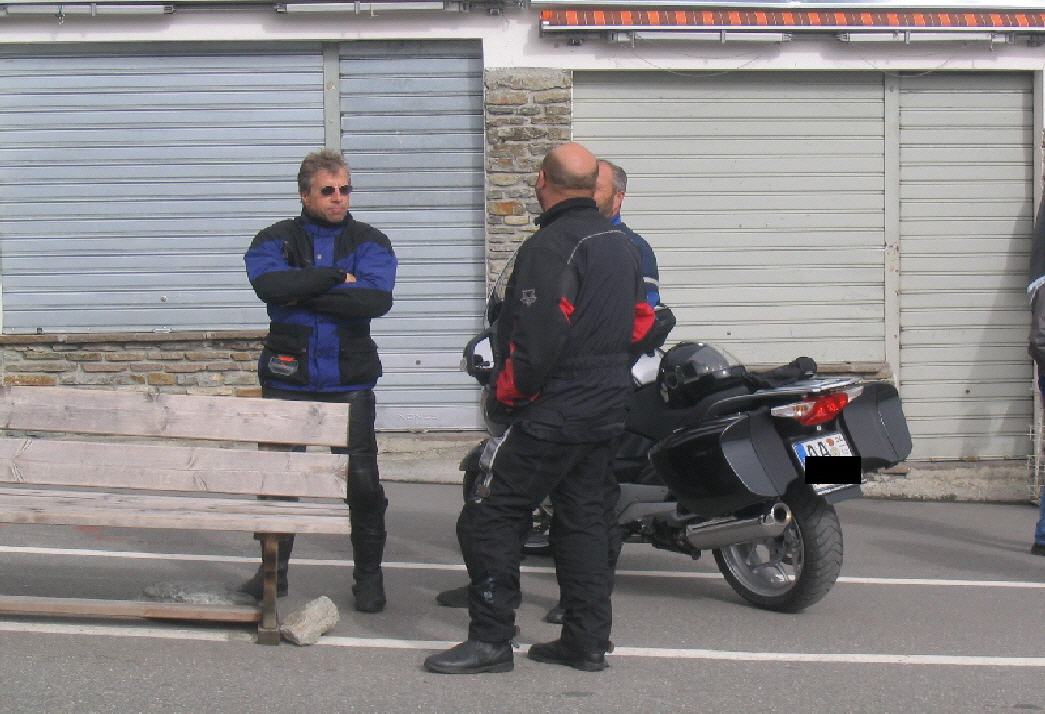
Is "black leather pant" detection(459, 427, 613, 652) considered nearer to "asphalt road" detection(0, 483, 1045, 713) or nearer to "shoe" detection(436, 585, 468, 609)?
"asphalt road" detection(0, 483, 1045, 713)

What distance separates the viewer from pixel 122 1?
990 cm

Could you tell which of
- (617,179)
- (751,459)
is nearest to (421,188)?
(617,179)

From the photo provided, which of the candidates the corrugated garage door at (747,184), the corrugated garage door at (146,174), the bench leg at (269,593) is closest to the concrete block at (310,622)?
the bench leg at (269,593)

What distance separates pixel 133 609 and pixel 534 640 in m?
1.52

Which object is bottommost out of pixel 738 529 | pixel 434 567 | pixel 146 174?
pixel 434 567

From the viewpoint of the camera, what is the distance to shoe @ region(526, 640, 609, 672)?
4859 millimetres

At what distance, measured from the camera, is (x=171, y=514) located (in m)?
5.09

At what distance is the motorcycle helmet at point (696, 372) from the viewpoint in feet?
19.2

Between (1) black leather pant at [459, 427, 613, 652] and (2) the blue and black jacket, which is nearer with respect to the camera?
(1) black leather pant at [459, 427, 613, 652]

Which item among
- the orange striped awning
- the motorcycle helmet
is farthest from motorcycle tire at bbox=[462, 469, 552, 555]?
the orange striped awning

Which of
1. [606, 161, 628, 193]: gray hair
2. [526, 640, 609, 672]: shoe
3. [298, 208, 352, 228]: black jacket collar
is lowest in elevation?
[526, 640, 609, 672]: shoe

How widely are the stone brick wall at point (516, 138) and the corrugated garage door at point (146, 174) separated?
1305 mm

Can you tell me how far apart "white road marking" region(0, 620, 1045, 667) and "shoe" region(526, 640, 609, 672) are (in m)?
0.16

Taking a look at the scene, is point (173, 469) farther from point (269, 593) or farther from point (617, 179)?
point (617, 179)
